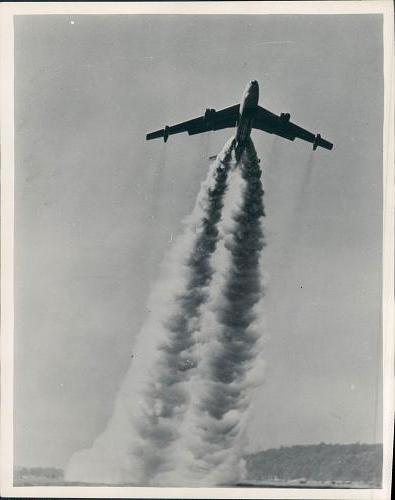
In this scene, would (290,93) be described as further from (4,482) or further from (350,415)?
(4,482)

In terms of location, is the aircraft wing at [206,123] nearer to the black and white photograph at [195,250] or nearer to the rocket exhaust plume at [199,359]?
the black and white photograph at [195,250]

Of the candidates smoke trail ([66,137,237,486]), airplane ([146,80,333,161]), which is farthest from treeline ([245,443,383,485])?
airplane ([146,80,333,161])

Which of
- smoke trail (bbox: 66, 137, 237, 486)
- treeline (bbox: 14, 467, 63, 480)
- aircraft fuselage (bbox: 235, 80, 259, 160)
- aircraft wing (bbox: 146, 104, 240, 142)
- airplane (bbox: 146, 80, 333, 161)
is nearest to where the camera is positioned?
treeline (bbox: 14, 467, 63, 480)

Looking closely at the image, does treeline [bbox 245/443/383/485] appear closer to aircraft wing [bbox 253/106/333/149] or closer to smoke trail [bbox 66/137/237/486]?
smoke trail [bbox 66/137/237/486]

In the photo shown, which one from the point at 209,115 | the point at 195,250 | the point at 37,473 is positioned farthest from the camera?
the point at 195,250

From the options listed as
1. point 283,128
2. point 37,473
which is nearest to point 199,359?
point 37,473

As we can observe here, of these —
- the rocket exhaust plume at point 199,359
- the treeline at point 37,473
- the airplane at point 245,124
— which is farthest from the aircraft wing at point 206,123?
the treeline at point 37,473

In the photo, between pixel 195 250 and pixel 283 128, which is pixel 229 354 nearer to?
pixel 195 250
